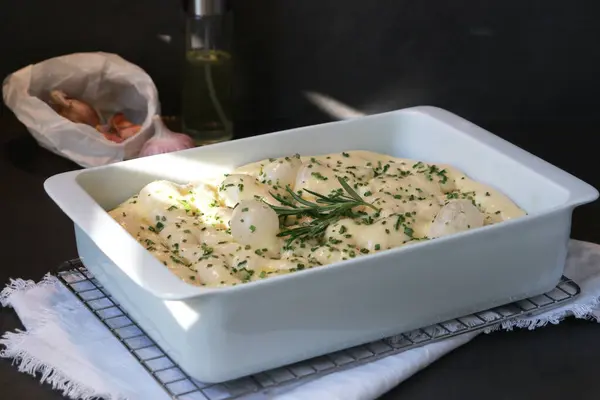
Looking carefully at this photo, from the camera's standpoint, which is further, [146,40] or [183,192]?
[146,40]

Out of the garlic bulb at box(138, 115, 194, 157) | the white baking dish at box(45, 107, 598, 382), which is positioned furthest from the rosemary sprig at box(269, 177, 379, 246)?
the garlic bulb at box(138, 115, 194, 157)

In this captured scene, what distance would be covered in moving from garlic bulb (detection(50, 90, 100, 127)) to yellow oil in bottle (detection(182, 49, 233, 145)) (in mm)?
177

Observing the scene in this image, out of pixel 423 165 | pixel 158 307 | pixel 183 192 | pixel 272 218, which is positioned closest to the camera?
pixel 158 307

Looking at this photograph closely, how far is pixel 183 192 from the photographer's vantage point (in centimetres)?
152

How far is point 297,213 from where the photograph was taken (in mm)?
1441

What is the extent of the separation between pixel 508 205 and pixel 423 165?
0.17 m

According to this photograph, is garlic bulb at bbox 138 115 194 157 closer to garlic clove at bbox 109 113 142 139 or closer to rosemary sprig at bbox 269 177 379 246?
garlic clove at bbox 109 113 142 139

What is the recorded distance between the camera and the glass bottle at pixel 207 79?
6.33 ft

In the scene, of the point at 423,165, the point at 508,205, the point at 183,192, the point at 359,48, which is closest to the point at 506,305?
the point at 508,205

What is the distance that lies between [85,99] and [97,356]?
803 mm

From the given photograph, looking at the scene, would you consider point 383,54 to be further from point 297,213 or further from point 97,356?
point 97,356

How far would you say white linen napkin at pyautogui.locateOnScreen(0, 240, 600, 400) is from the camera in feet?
4.10

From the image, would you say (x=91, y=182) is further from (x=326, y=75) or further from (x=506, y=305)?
(x=326, y=75)

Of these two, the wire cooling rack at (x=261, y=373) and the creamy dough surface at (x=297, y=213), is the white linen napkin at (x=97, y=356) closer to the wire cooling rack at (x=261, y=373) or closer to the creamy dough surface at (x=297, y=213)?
the wire cooling rack at (x=261, y=373)
